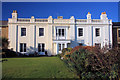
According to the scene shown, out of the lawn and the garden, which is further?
the lawn

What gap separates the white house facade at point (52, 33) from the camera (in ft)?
76.9

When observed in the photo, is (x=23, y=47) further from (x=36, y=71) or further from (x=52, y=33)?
(x=36, y=71)

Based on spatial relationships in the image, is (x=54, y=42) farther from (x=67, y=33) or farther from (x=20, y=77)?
(x=20, y=77)

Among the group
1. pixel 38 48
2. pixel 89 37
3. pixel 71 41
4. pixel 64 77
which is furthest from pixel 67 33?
pixel 64 77

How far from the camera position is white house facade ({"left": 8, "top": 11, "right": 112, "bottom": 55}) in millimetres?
23438

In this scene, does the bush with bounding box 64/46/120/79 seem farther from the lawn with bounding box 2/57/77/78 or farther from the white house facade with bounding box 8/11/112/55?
the white house facade with bounding box 8/11/112/55

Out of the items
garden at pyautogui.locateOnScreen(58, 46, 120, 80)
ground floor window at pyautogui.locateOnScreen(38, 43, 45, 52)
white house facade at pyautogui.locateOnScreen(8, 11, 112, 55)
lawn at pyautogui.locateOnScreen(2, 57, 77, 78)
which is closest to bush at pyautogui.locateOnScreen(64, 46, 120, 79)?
garden at pyautogui.locateOnScreen(58, 46, 120, 80)

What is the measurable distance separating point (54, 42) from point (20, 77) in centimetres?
1729

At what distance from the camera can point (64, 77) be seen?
20.3 feet

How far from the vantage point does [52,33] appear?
23.8 m

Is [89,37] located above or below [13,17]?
below

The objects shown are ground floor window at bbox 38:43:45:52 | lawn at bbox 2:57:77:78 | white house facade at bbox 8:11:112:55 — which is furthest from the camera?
ground floor window at bbox 38:43:45:52

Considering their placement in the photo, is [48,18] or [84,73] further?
[48,18]

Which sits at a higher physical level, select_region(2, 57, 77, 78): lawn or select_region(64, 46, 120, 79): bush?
select_region(64, 46, 120, 79): bush
